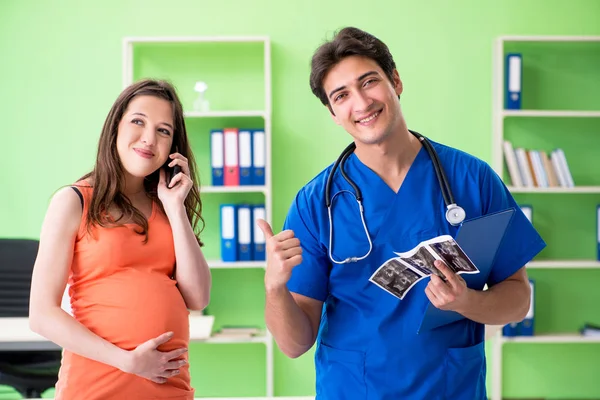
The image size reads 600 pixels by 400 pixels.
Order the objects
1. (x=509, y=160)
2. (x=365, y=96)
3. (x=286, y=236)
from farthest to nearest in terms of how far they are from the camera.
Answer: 1. (x=509, y=160)
2. (x=365, y=96)
3. (x=286, y=236)

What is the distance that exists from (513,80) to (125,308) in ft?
8.93

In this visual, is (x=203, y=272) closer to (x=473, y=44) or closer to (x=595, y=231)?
(x=473, y=44)

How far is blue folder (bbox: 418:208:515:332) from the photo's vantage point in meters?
1.22

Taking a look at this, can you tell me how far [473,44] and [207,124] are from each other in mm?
1540

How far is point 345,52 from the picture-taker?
148cm

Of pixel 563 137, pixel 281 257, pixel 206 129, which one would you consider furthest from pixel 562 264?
pixel 281 257

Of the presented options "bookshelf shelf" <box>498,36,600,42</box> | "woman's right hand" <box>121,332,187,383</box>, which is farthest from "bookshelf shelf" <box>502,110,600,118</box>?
"woman's right hand" <box>121,332,187,383</box>

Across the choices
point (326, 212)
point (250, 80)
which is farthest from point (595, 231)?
point (326, 212)

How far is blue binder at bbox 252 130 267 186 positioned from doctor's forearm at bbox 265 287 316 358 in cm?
211

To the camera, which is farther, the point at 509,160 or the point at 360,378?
the point at 509,160

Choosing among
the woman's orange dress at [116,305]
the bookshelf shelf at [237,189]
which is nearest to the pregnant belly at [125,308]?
the woman's orange dress at [116,305]

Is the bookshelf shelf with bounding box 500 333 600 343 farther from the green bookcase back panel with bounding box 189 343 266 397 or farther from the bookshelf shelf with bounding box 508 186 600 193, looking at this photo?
the green bookcase back panel with bounding box 189 343 266 397

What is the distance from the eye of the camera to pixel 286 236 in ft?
4.44

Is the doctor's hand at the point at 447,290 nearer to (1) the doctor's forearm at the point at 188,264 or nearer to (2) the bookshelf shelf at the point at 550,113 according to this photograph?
(1) the doctor's forearm at the point at 188,264
